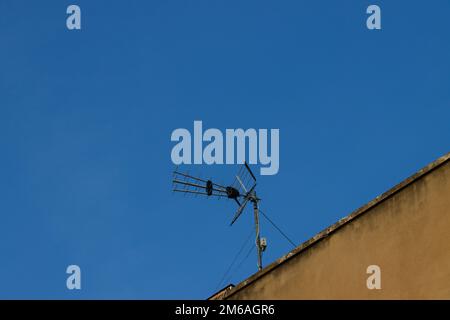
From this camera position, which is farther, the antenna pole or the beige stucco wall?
the antenna pole

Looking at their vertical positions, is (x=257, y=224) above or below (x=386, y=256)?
above

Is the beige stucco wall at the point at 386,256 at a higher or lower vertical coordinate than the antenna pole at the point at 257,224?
lower

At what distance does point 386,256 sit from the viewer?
13.8 meters

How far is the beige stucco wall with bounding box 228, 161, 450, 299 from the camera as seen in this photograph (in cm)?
1331

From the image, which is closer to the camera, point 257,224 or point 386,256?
point 386,256

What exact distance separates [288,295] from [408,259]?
2021 mm

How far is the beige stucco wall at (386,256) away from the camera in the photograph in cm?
1331

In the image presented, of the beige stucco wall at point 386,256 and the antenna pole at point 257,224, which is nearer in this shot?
the beige stucco wall at point 386,256

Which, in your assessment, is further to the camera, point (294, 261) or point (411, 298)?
point (294, 261)

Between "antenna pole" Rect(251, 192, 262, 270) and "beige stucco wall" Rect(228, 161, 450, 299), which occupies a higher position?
"antenna pole" Rect(251, 192, 262, 270)

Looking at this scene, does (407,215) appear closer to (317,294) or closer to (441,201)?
(441,201)

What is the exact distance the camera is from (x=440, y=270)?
13117 mm
